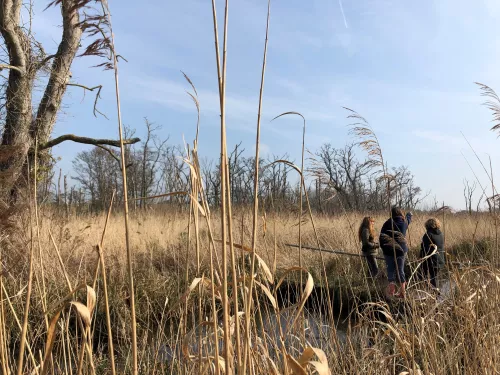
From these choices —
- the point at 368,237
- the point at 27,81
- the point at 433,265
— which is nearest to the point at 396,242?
the point at 433,265

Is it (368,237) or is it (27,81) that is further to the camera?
(27,81)

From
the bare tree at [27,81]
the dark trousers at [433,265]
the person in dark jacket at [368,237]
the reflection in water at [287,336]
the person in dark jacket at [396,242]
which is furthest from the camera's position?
the bare tree at [27,81]

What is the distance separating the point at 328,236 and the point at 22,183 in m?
5.65

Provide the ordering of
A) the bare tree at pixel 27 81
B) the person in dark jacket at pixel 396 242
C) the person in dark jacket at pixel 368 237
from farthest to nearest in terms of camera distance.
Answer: the bare tree at pixel 27 81 → the person in dark jacket at pixel 368 237 → the person in dark jacket at pixel 396 242

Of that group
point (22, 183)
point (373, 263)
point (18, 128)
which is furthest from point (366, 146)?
point (18, 128)

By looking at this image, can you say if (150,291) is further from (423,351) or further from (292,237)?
(292,237)

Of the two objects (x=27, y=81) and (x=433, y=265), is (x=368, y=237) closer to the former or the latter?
(x=433, y=265)

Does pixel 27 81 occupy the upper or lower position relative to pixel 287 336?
upper

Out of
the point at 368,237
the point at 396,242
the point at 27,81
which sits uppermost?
the point at 27,81

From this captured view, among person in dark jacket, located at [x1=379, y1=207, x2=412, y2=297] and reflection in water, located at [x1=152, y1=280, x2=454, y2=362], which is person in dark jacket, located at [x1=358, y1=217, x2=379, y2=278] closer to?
person in dark jacket, located at [x1=379, y1=207, x2=412, y2=297]

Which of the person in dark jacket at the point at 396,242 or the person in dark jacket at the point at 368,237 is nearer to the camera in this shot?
the person in dark jacket at the point at 396,242

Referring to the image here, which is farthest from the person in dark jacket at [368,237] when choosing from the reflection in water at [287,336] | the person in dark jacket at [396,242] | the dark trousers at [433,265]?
the reflection in water at [287,336]

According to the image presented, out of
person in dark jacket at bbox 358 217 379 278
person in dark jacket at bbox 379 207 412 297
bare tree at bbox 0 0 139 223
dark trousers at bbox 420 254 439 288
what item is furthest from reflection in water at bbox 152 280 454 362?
bare tree at bbox 0 0 139 223

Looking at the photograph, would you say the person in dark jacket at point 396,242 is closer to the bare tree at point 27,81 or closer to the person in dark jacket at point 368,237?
the person in dark jacket at point 368,237
